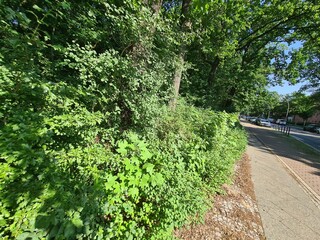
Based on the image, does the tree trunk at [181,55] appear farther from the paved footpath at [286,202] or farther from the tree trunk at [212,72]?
the tree trunk at [212,72]

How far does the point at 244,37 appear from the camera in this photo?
12.6 meters

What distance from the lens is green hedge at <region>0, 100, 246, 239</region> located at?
4.28 ft

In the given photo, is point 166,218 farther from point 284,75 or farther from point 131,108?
point 284,75

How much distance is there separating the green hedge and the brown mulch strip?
321mm

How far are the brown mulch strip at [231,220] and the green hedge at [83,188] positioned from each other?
12.6 inches

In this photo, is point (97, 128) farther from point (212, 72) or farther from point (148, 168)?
point (212, 72)

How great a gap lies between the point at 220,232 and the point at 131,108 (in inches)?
103

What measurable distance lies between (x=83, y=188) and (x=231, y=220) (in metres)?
2.91

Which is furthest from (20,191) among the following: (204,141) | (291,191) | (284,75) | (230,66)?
(284,75)

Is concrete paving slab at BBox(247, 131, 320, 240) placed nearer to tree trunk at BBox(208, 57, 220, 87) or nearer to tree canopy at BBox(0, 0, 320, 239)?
tree canopy at BBox(0, 0, 320, 239)

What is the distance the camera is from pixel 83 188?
5.22ft

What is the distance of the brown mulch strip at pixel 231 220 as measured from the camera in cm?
286

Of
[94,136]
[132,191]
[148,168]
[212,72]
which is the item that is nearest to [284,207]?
[148,168]

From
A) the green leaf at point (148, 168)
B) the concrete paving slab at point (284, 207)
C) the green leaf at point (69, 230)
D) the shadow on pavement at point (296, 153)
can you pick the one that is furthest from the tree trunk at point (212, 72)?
the green leaf at point (69, 230)
